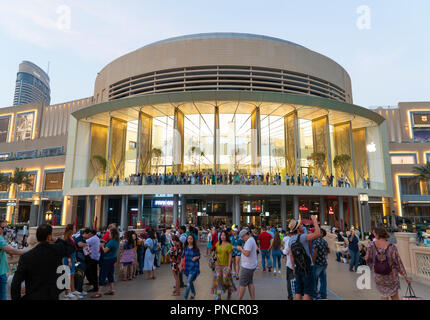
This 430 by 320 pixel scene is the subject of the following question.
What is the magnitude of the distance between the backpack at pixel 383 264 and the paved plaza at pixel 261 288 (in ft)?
8.27

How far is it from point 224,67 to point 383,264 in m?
29.5

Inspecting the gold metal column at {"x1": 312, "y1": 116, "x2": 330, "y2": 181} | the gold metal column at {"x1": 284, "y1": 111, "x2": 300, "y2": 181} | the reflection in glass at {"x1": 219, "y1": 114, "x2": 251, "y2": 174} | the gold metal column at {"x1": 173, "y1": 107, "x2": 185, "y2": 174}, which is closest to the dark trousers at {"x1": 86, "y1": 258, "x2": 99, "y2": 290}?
the gold metal column at {"x1": 173, "y1": 107, "x2": 185, "y2": 174}

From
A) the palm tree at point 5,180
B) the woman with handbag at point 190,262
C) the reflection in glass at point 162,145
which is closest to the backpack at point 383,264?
the woman with handbag at point 190,262

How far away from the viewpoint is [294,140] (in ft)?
98.7

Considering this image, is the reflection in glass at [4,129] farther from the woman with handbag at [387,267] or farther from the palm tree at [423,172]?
the palm tree at [423,172]

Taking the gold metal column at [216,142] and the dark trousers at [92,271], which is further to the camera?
the gold metal column at [216,142]

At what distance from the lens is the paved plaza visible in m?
7.57

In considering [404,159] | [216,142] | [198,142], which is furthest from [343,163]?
[404,159]

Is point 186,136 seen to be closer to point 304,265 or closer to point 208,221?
point 208,221

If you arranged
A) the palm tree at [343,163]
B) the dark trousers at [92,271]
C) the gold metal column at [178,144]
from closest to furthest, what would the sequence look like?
the dark trousers at [92,271], the gold metal column at [178,144], the palm tree at [343,163]

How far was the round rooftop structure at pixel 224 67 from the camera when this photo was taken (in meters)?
31.6
